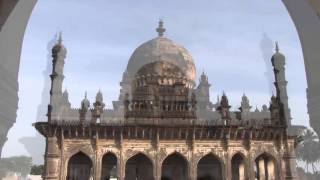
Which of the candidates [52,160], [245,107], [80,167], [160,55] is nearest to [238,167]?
[80,167]

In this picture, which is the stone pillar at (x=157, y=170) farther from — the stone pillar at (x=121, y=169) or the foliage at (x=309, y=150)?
the foliage at (x=309, y=150)

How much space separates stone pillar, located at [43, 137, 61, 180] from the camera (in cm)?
2330

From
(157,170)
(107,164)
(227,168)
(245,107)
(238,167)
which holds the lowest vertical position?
(157,170)

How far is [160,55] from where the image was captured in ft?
147

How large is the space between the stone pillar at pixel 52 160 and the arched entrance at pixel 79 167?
2.31 meters

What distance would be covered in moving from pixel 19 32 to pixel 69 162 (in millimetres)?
24208

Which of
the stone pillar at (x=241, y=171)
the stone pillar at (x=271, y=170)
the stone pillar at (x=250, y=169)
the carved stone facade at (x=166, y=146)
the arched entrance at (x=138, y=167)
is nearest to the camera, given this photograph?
the carved stone facade at (x=166, y=146)

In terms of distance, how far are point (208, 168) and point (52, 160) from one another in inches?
477

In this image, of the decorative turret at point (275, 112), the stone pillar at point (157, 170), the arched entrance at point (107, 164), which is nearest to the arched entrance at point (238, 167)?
the decorative turret at point (275, 112)

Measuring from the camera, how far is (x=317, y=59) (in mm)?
3357

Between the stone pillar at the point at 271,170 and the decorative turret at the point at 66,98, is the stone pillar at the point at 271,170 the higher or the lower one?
the lower one

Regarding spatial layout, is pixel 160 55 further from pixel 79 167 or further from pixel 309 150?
pixel 309 150

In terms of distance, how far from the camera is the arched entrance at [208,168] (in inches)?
1080

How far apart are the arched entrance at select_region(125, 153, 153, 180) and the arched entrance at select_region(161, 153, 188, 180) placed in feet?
4.20
